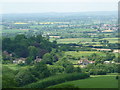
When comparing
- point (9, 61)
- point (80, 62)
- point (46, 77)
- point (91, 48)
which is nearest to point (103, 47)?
point (91, 48)

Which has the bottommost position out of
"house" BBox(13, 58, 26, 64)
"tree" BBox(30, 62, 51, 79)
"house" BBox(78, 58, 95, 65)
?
"house" BBox(78, 58, 95, 65)

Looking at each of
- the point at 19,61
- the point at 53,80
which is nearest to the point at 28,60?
the point at 19,61

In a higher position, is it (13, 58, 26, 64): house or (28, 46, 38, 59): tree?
(28, 46, 38, 59): tree

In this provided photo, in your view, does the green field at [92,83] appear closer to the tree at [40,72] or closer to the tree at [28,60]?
the tree at [40,72]

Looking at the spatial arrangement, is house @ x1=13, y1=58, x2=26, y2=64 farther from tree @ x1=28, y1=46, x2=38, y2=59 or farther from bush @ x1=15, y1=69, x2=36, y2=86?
bush @ x1=15, y1=69, x2=36, y2=86

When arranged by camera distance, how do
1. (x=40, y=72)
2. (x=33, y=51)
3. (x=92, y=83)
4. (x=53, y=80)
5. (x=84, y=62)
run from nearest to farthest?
(x=92, y=83) < (x=53, y=80) < (x=40, y=72) < (x=84, y=62) < (x=33, y=51)

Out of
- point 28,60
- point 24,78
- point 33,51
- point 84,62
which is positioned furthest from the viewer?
point 33,51

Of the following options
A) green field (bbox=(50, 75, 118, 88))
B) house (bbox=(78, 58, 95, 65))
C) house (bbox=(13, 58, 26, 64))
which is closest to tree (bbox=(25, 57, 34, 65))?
house (bbox=(13, 58, 26, 64))

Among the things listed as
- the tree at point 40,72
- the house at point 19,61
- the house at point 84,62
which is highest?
the tree at point 40,72

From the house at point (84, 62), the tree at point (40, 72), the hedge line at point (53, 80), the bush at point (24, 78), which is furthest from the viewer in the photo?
the house at point (84, 62)

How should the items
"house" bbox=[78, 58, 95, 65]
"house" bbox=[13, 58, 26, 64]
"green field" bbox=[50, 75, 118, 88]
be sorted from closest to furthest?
"green field" bbox=[50, 75, 118, 88] < "house" bbox=[13, 58, 26, 64] < "house" bbox=[78, 58, 95, 65]

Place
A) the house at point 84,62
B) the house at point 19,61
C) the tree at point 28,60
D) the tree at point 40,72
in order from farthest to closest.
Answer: the house at point 84,62
the house at point 19,61
the tree at point 28,60
the tree at point 40,72

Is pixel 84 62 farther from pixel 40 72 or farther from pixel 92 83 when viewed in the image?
pixel 92 83

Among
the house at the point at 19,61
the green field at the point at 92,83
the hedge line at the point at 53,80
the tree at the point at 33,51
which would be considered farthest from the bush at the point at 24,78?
the tree at the point at 33,51
